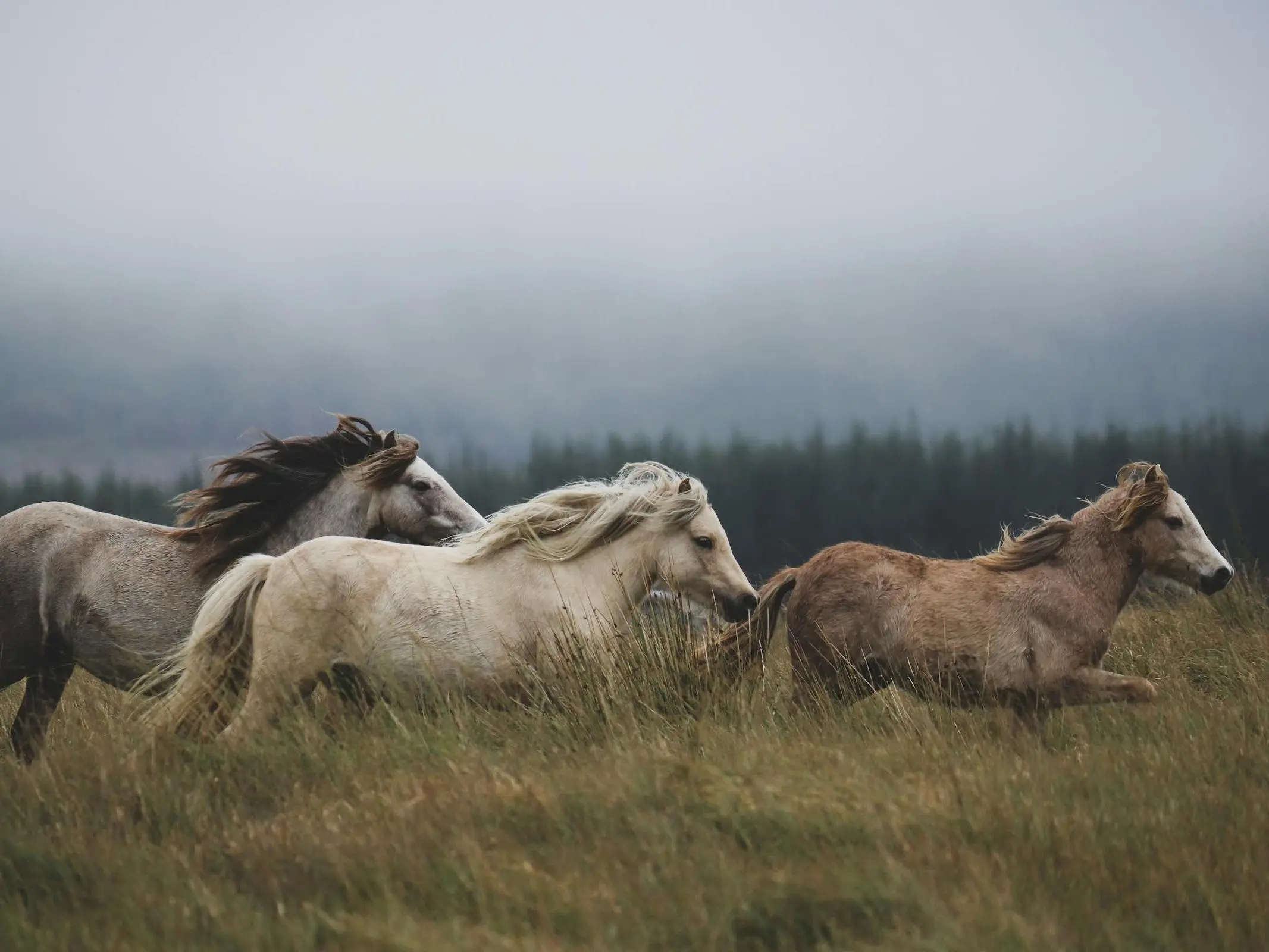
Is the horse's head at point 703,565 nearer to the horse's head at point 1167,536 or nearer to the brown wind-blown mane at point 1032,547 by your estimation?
the brown wind-blown mane at point 1032,547

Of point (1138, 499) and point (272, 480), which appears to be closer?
point (1138, 499)

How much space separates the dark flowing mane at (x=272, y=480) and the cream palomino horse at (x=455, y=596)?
1466mm

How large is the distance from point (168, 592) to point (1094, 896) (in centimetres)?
532

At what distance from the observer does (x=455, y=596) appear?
5.21 meters

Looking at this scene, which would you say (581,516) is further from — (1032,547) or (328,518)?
(1032,547)

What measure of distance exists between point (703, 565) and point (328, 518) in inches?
105

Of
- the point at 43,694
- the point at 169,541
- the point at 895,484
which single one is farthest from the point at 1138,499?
the point at 895,484

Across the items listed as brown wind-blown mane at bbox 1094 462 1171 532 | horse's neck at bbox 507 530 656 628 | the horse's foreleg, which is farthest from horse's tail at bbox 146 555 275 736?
brown wind-blown mane at bbox 1094 462 1171 532

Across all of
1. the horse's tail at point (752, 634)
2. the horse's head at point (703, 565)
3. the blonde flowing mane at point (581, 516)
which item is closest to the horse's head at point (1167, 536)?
the horse's tail at point (752, 634)

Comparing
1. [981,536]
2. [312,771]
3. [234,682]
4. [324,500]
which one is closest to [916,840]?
[312,771]

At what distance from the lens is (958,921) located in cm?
289

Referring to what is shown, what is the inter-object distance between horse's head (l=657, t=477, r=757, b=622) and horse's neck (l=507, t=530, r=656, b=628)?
0.11 m

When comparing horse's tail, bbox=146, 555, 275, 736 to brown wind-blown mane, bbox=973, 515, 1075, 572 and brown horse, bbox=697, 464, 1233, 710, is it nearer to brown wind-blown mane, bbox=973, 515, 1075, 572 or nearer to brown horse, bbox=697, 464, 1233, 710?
brown horse, bbox=697, 464, 1233, 710

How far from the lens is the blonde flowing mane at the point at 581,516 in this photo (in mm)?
5520
